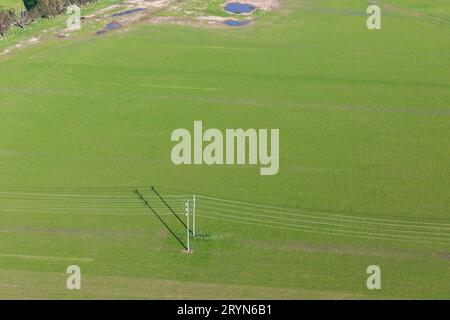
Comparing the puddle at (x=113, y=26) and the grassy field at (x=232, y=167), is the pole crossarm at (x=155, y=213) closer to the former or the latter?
the grassy field at (x=232, y=167)

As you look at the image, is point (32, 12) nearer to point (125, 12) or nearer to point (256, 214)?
point (125, 12)

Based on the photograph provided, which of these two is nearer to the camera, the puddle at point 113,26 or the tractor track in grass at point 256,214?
the tractor track in grass at point 256,214

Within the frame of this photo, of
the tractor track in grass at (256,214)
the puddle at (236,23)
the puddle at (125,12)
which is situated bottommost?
the tractor track in grass at (256,214)

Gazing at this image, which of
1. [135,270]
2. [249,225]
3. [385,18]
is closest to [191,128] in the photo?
[249,225]

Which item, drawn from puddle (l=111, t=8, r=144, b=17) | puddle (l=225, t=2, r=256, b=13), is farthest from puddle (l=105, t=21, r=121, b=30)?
puddle (l=225, t=2, r=256, b=13)
